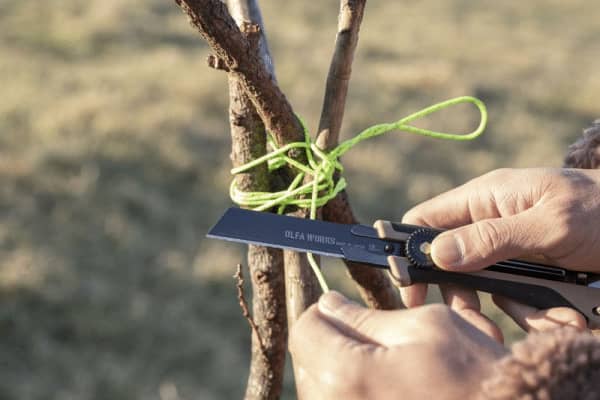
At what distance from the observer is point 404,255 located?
1408mm

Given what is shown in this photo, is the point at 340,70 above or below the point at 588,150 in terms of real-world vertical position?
above

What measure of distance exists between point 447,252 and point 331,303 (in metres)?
0.40

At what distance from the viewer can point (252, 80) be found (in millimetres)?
1306

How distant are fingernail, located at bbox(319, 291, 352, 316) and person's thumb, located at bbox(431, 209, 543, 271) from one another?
0.36 meters

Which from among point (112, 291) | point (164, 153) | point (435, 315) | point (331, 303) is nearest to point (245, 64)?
point (331, 303)

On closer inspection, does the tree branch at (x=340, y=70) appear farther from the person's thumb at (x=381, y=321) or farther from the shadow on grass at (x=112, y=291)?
the shadow on grass at (x=112, y=291)

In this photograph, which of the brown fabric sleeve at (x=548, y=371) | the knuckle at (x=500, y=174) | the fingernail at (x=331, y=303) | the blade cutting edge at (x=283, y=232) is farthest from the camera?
the knuckle at (x=500, y=174)

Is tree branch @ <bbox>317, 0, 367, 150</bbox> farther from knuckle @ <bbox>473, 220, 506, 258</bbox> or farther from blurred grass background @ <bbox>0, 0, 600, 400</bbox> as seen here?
blurred grass background @ <bbox>0, 0, 600, 400</bbox>

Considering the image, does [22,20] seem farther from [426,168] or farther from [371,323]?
[371,323]

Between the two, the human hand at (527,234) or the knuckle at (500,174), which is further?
the knuckle at (500,174)

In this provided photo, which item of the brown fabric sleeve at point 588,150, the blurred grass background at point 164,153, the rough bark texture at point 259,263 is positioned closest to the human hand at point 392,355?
the rough bark texture at point 259,263

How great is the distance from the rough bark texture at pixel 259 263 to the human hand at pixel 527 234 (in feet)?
0.99

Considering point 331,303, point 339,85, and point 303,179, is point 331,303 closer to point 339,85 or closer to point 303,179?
point 303,179

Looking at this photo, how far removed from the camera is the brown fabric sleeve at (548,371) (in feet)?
2.60
